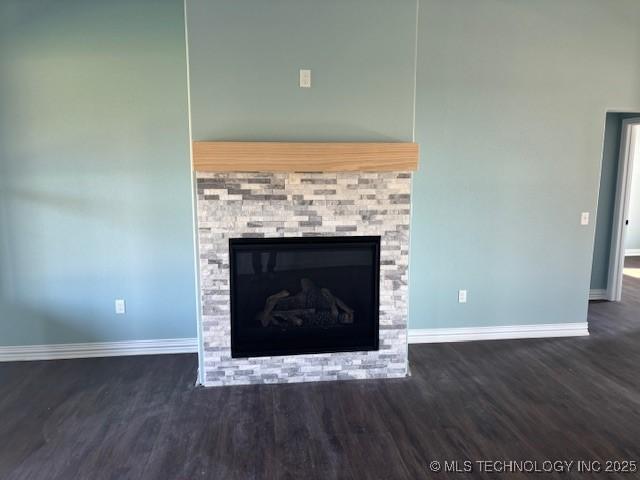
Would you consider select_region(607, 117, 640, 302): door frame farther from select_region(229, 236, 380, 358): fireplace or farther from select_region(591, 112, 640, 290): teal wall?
select_region(229, 236, 380, 358): fireplace

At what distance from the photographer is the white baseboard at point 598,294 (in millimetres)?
5078

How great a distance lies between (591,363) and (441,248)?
4.84 feet

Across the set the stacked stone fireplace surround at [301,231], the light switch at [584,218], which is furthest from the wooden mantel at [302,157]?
the light switch at [584,218]

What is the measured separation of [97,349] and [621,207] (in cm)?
547

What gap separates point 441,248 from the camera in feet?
12.4

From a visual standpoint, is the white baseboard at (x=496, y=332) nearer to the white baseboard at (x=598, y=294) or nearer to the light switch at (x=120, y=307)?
the white baseboard at (x=598, y=294)

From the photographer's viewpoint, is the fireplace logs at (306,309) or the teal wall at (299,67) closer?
the teal wall at (299,67)

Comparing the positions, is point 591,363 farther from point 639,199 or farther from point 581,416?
point 639,199

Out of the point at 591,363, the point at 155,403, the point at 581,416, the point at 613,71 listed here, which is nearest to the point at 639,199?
the point at 613,71

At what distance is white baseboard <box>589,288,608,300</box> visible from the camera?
16.7 feet

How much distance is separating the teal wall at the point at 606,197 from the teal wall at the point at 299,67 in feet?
10.1

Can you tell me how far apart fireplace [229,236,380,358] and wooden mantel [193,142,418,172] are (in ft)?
1.64

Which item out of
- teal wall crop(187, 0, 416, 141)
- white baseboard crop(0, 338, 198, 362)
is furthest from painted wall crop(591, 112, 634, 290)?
white baseboard crop(0, 338, 198, 362)

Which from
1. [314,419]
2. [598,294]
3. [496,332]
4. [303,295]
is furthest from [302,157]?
[598,294]
